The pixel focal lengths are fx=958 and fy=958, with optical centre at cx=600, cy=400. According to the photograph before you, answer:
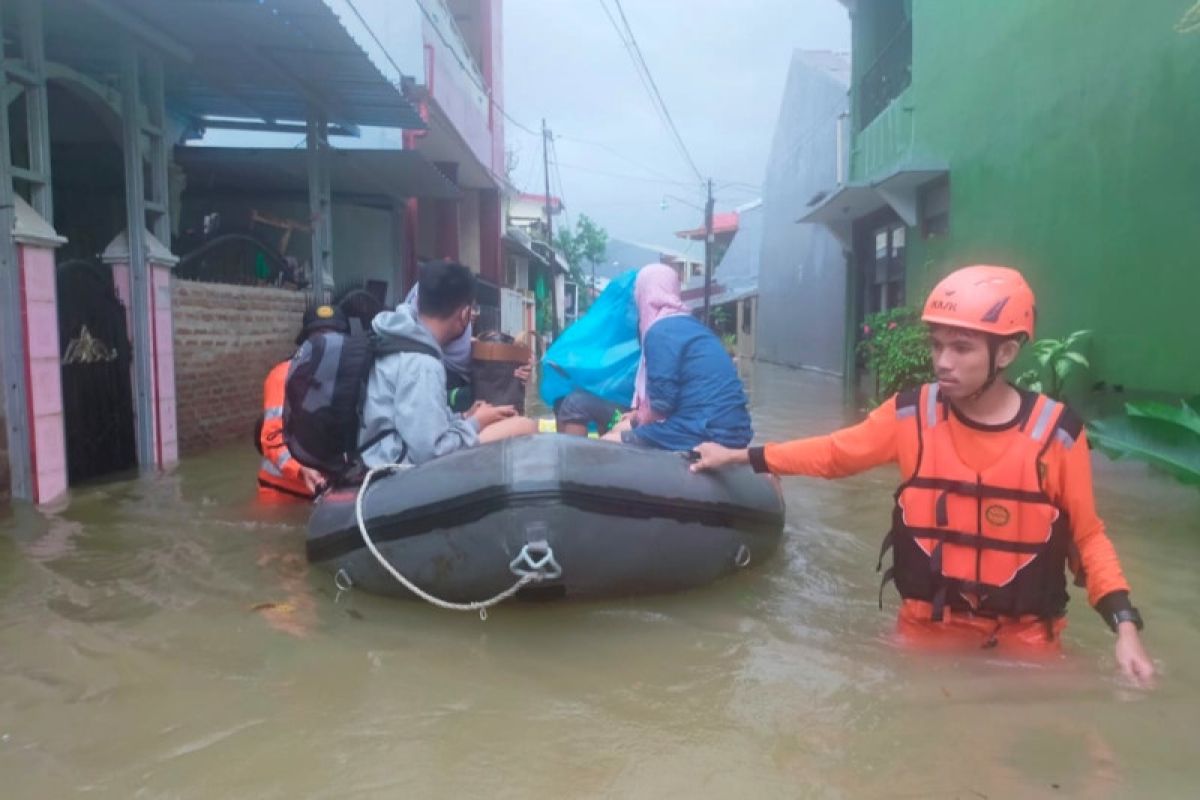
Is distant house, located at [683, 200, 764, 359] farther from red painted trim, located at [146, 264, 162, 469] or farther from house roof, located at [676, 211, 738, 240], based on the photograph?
red painted trim, located at [146, 264, 162, 469]

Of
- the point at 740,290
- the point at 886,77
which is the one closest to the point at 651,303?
the point at 886,77

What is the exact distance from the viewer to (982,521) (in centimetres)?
269

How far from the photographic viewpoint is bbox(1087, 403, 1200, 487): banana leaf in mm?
4871

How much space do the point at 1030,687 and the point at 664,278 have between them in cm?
227

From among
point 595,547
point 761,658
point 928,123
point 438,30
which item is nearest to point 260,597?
point 595,547

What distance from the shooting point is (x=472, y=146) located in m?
14.5

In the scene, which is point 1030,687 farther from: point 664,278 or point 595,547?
point 664,278

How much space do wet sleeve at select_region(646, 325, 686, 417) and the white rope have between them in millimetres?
1020

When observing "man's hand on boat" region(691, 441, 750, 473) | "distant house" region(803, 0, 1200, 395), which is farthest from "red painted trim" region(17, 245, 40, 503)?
"distant house" region(803, 0, 1200, 395)

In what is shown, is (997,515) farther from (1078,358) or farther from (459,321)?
(1078,358)

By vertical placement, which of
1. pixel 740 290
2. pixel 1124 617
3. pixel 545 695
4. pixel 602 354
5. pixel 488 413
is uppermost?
pixel 740 290

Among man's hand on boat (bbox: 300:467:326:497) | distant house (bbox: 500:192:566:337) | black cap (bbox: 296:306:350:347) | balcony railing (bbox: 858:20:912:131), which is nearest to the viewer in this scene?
man's hand on boat (bbox: 300:467:326:497)

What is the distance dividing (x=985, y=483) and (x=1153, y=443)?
3012mm

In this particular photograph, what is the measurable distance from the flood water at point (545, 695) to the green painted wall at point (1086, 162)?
2774 millimetres
